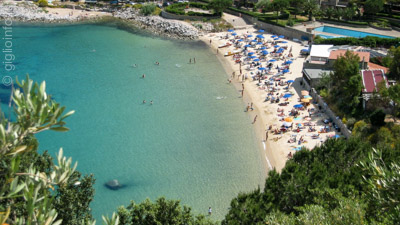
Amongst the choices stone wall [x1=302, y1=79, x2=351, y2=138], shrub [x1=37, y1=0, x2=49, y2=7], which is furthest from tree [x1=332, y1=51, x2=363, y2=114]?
shrub [x1=37, y1=0, x2=49, y2=7]

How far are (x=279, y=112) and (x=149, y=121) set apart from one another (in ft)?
45.7

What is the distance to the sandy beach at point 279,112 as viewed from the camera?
33.2 meters

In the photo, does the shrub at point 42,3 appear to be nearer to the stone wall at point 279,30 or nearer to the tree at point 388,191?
the stone wall at point 279,30

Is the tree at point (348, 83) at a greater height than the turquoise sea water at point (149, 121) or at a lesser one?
greater

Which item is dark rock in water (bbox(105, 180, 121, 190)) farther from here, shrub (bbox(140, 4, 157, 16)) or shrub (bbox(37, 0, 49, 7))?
shrub (bbox(37, 0, 49, 7))

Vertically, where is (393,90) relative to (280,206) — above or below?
above

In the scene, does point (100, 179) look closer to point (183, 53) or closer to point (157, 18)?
point (183, 53)

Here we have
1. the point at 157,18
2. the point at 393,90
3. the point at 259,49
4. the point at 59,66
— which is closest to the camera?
the point at 393,90

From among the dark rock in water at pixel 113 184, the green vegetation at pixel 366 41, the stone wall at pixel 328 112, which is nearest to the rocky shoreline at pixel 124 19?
the green vegetation at pixel 366 41

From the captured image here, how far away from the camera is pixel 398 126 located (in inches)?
1210

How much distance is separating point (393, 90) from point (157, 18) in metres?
55.3

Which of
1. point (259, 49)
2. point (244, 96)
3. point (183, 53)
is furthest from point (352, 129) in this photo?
point (183, 53)

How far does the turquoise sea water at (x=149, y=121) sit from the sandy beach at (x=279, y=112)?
1.35m

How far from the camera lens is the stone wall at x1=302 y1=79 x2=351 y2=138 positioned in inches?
1316
